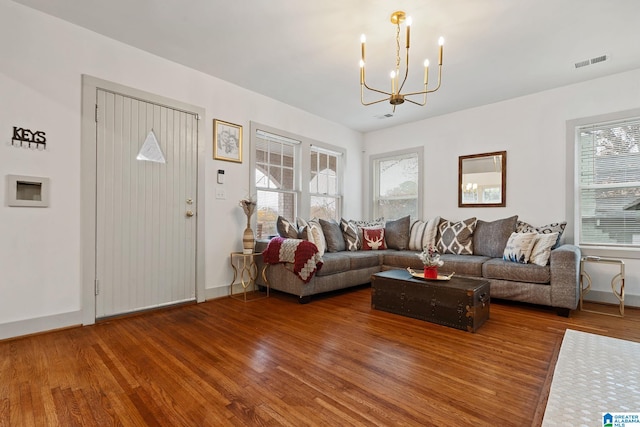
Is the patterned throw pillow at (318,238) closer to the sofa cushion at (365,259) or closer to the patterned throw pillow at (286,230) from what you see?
the patterned throw pillow at (286,230)

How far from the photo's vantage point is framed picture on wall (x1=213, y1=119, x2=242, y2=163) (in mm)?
3660

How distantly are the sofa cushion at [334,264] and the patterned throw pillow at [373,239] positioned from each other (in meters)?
0.74

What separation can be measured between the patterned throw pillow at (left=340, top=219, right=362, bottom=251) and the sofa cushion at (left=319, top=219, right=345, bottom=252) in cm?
10

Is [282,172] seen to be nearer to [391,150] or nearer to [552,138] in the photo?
[391,150]

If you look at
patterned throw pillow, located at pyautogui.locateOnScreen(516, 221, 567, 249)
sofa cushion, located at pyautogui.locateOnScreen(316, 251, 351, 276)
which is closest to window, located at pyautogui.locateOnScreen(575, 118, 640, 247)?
patterned throw pillow, located at pyautogui.locateOnScreen(516, 221, 567, 249)

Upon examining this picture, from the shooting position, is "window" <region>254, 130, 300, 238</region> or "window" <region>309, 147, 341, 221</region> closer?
"window" <region>254, 130, 300, 238</region>

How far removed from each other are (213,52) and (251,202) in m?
1.63

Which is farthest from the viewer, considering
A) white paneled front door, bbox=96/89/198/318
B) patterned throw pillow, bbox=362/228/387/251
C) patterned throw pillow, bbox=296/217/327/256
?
patterned throw pillow, bbox=362/228/387/251

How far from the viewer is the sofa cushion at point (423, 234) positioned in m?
4.54

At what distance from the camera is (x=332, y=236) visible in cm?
438

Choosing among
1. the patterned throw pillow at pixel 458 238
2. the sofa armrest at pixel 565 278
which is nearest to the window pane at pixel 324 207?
the patterned throw pillow at pixel 458 238

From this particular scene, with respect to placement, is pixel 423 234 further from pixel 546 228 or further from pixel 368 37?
pixel 368 37

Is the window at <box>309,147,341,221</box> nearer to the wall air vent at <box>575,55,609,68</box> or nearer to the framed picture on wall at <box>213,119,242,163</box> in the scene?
the framed picture on wall at <box>213,119,242,163</box>

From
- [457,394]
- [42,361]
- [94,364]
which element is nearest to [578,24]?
[457,394]
